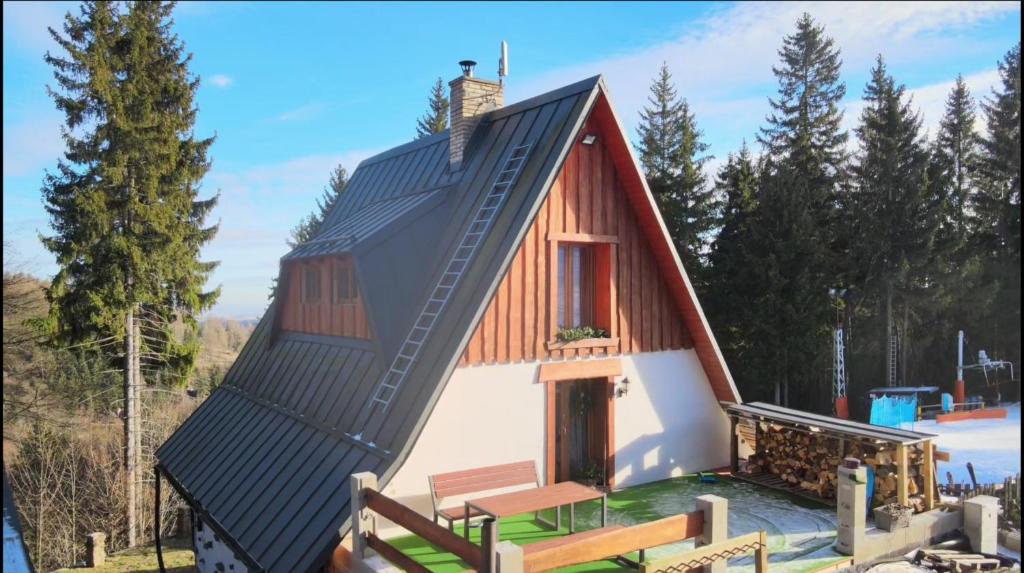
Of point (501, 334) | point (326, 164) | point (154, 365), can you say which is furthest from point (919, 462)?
point (326, 164)

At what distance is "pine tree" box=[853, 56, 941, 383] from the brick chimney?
75.7 feet

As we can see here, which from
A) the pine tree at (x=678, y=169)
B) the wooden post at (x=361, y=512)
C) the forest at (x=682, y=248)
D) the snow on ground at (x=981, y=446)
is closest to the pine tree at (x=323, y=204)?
the forest at (x=682, y=248)

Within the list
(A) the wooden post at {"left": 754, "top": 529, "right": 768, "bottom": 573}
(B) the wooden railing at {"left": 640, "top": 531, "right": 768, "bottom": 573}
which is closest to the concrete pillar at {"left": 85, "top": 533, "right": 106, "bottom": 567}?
(B) the wooden railing at {"left": 640, "top": 531, "right": 768, "bottom": 573}

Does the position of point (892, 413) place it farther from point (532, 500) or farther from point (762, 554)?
point (532, 500)

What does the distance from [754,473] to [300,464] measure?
786 centimetres

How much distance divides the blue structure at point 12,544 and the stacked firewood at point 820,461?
1031cm

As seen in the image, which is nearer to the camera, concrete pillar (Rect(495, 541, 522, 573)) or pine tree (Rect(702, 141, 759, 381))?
concrete pillar (Rect(495, 541, 522, 573))

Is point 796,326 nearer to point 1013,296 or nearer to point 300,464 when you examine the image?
point 1013,296

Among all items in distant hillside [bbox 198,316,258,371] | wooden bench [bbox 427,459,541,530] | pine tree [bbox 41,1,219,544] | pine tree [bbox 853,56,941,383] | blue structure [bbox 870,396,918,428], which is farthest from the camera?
distant hillside [bbox 198,316,258,371]

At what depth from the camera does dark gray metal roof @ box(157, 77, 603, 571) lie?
353 inches

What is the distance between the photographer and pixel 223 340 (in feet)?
156

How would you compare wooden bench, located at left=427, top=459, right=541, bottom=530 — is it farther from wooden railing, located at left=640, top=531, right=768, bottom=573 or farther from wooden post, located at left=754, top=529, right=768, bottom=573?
wooden post, located at left=754, top=529, right=768, bottom=573

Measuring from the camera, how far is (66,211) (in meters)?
19.5

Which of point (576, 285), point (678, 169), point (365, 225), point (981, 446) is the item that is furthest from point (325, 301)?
point (678, 169)
